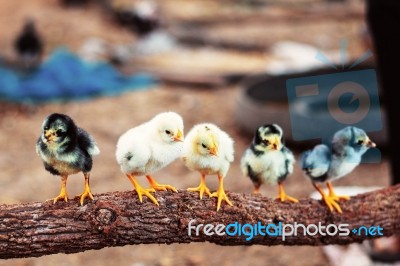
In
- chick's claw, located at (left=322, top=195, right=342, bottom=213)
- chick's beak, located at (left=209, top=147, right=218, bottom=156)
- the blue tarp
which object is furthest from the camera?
the blue tarp

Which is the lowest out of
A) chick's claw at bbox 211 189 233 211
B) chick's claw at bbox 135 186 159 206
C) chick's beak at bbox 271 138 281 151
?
chick's claw at bbox 211 189 233 211

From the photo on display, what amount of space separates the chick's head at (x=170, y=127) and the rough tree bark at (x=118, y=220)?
32 centimetres

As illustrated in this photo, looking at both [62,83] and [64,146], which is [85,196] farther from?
[62,83]

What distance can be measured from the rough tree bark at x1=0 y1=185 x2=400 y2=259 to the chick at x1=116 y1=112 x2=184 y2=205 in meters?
0.14

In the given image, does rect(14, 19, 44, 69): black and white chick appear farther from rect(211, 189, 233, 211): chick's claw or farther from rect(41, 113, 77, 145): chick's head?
rect(41, 113, 77, 145): chick's head

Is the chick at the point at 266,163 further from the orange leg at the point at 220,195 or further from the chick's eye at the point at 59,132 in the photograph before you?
the chick's eye at the point at 59,132

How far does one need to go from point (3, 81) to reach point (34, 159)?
2467 mm

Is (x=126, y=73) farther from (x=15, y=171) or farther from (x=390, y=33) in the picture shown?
(x=390, y=33)

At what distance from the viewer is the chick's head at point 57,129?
2580 millimetres

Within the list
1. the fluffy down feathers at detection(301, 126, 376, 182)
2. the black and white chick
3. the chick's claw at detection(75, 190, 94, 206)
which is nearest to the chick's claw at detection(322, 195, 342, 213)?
the fluffy down feathers at detection(301, 126, 376, 182)

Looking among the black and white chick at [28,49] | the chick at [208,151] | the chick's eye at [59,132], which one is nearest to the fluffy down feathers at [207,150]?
the chick at [208,151]

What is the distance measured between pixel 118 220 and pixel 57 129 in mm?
459

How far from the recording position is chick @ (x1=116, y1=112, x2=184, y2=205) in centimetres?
265

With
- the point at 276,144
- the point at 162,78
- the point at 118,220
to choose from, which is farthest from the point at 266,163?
the point at 162,78
